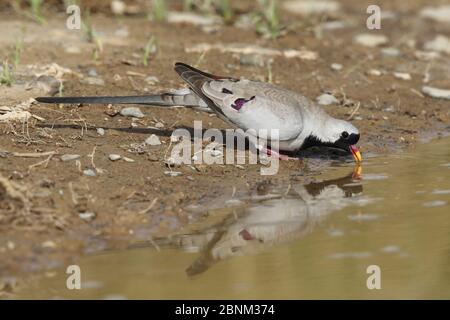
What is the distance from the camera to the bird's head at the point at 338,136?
26.3 feet

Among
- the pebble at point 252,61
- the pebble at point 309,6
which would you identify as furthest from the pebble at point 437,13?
the pebble at point 252,61

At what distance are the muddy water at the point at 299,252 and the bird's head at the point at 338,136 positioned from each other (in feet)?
2.23

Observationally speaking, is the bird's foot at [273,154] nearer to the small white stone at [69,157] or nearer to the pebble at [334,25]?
the small white stone at [69,157]

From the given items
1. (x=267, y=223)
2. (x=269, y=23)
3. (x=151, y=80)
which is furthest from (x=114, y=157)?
(x=269, y=23)

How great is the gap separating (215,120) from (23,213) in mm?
3303

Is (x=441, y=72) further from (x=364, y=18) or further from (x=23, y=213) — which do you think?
(x=23, y=213)

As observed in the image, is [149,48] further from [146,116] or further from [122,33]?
[146,116]

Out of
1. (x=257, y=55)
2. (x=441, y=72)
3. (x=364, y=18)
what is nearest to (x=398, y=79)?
(x=441, y=72)

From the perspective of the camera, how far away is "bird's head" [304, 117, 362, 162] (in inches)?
316

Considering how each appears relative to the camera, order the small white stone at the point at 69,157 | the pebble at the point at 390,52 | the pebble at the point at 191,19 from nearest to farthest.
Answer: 1. the small white stone at the point at 69,157
2. the pebble at the point at 390,52
3. the pebble at the point at 191,19

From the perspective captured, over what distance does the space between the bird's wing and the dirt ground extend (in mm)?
365

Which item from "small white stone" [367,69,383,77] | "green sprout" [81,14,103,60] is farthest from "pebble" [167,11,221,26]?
"small white stone" [367,69,383,77]

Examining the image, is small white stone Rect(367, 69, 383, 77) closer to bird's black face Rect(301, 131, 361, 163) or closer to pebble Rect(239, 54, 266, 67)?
pebble Rect(239, 54, 266, 67)

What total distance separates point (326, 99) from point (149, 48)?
1958 mm
